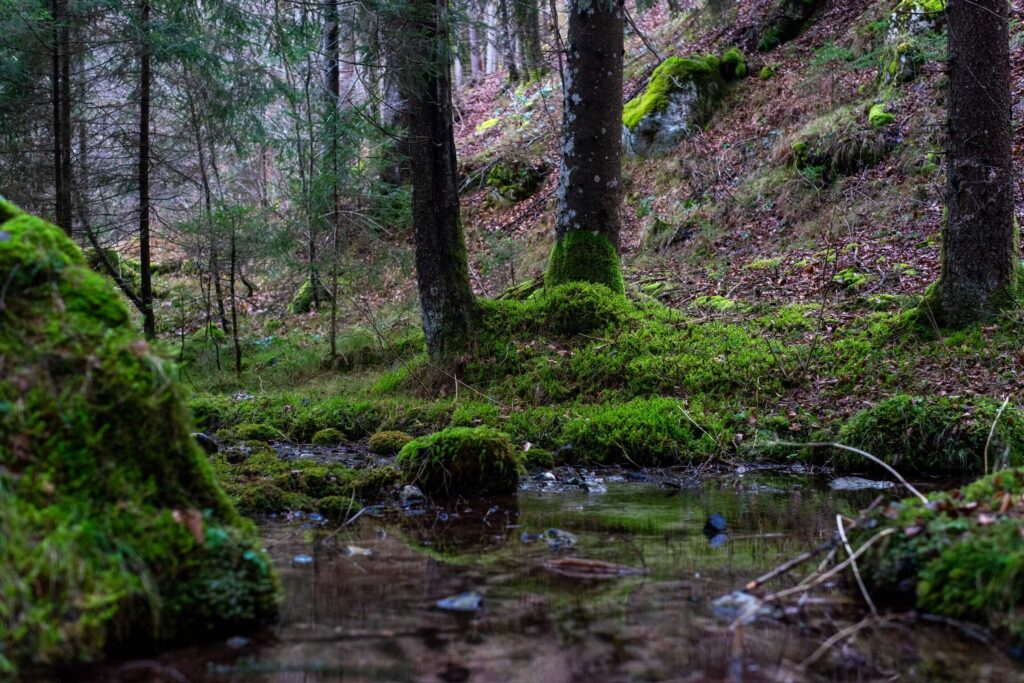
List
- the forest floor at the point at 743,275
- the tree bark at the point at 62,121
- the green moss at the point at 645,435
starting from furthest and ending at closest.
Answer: the tree bark at the point at 62,121 → the forest floor at the point at 743,275 → the green moss at the point at 645,435

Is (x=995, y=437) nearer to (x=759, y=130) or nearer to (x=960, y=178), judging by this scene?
(x=960, y=178)

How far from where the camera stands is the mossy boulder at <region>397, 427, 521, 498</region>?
5.75 metres

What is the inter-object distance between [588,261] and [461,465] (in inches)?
182

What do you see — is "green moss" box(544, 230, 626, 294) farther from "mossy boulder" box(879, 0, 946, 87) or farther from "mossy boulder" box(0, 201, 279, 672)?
"mossy boulder" box(879, 0, 946, 87)

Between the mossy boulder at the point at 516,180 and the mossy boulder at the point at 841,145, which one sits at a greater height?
the mossy boulder at the point at 516,180

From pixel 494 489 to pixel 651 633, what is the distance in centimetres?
310

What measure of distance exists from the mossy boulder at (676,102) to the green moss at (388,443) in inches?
460

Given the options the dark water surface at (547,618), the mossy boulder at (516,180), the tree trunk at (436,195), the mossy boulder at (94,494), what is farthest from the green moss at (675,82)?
the mossy boulder at (94,494)

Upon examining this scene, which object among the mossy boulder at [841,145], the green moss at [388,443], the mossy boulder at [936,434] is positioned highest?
the mossy boulder at [841,145]

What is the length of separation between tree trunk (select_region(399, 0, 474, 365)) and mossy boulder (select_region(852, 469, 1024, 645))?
21.0 ft

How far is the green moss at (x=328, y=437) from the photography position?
807 centimetres

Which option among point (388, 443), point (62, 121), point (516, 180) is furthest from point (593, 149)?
point (516, 180)

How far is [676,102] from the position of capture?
55.8ft

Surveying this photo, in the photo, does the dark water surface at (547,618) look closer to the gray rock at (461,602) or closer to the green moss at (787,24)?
the gray rock at (461,602)
